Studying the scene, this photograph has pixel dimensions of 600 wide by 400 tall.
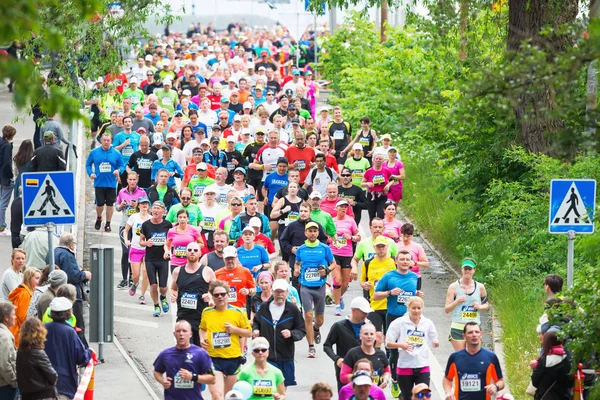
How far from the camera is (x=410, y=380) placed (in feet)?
47.8

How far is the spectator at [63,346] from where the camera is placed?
13.4 m

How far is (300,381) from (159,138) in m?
9.92

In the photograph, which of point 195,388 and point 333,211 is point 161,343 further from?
point 195,388


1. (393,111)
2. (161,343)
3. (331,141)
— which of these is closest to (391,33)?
(393,111)

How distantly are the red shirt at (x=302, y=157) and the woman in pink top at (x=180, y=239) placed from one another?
5.15 m

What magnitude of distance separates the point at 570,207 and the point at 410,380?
2794 millimetres

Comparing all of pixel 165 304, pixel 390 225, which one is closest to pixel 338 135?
pixel 390 225

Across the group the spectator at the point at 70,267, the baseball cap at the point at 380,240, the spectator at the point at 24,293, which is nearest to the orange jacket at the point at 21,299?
the spectator at the point at 24,293

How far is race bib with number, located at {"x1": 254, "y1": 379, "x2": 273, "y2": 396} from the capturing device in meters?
12.7

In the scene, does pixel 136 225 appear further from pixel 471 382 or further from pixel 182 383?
pixel 471 382

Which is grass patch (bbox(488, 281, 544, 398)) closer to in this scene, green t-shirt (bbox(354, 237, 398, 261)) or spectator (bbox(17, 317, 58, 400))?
green t-shirt (bbox(354, 237, 398, 261))

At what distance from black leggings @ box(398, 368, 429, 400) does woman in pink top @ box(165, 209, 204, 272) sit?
4657mm

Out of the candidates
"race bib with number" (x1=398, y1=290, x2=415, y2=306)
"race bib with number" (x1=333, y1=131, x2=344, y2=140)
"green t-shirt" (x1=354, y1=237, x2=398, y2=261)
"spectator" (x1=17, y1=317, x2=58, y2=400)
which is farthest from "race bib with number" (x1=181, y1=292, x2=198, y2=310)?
"race bib with number" (x1=333, y1=131, x2=344, y2=140)

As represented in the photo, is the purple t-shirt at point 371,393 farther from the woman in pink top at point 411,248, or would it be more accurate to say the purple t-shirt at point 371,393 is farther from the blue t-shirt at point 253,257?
the woman in pink top at point 411,248
